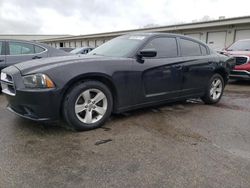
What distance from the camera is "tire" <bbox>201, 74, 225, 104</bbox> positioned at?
5215mm

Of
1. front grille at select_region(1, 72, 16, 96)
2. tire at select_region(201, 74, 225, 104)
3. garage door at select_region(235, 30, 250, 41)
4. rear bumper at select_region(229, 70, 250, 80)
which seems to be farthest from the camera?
garage door at select_region(235, 30, 250, 41)

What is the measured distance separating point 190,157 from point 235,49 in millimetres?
7528

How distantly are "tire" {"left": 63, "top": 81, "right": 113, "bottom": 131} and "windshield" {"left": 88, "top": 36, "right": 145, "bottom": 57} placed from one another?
80 centimetres

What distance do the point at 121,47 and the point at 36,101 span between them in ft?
6.14

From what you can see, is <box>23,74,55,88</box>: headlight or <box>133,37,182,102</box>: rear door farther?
<box>133,37,182,102</box>: rear door

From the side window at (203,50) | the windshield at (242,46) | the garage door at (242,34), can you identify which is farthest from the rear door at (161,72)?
the garage door at (242,34)

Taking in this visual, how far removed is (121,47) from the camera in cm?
425

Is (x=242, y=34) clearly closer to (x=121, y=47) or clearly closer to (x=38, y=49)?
(x=38, y=49)

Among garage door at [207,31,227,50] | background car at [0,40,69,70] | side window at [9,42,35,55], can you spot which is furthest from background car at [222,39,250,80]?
garage door at [207,31,227,50]

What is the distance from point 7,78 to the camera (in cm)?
353

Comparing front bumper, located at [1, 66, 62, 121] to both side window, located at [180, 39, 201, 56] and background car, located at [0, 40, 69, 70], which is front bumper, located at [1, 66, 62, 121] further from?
background car, located at [0, 40, 69, 70]

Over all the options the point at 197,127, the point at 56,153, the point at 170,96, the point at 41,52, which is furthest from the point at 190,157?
the point at 41,52

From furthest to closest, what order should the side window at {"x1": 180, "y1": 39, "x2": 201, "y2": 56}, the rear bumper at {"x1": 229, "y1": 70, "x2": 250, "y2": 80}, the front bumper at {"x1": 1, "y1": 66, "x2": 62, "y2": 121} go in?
1. the rear bumper at {"x1": 229, "y1": 70, "x2": 250, "y2": 80}
2. the side window at {"x1": 180, "y1": 39, "x2": 201, "y2": 56}
3. the front bumper at {"x1": 1, "y1": 66, "x2": 62, "y2": 121}

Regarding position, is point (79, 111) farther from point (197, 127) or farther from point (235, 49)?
point (235, 49)
